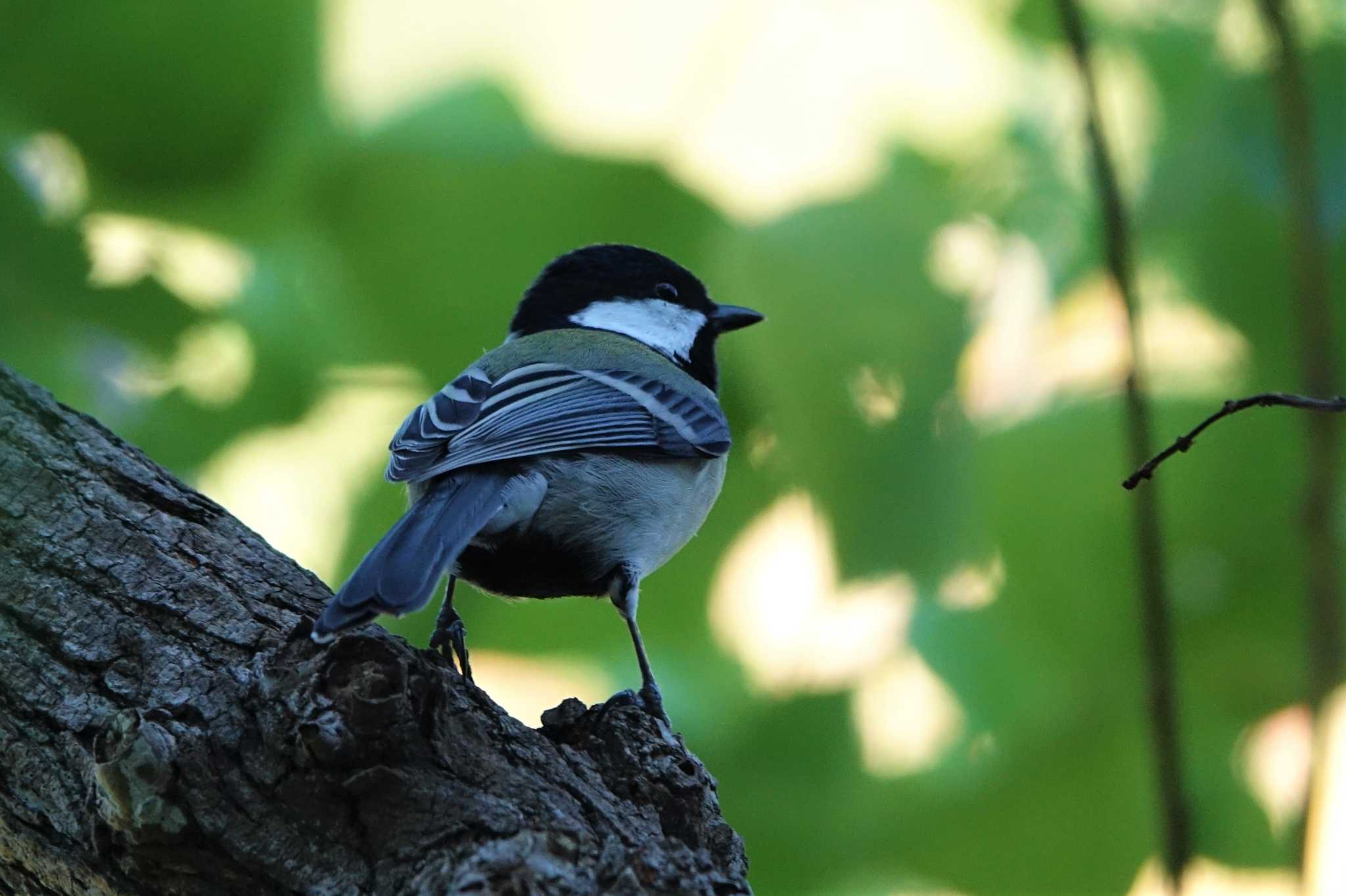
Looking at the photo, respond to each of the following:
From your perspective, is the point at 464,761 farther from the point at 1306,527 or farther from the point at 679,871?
the point at 1306,527

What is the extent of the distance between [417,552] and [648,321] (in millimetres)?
1492

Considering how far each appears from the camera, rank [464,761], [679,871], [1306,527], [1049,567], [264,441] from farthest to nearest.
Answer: [1049,567] → [264,441] → [1306,527] → [464,761] → [679,871]

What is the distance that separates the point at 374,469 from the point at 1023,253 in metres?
1.23

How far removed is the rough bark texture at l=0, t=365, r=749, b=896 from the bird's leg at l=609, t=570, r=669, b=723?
40cm

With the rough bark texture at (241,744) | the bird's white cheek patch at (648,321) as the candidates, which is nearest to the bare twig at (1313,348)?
the rough bark texture at (241,744)

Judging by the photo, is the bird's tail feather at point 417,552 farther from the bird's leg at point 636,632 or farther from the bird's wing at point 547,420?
the bird's leg at point 636,632

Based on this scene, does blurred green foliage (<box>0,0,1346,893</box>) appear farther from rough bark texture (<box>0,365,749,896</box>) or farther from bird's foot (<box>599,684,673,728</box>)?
rough bark texture (<box>0,365,749,896</box>)

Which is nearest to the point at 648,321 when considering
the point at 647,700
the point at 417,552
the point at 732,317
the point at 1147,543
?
the point at 732,317

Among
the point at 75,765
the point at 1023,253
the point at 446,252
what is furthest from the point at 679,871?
the point at 1023,253

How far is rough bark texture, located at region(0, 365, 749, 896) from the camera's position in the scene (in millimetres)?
1113

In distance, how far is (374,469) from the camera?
6.85 ft

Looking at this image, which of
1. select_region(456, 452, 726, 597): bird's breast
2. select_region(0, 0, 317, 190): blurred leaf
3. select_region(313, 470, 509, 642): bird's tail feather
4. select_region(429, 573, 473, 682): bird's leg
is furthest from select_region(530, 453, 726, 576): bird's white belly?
select_region(0, 0, 317, 190): blurred leaf

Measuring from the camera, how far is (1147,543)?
1.81 meters

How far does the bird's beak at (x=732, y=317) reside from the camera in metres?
2.37
